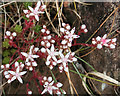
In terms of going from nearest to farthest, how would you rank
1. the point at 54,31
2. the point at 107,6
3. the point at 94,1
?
the point at 107,6 → the point at 94,1 → the point at 54,31

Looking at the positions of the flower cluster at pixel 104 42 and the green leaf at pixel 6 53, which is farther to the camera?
the green leaf at pixel 6 53

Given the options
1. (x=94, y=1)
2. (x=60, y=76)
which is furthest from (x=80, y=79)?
(x=94, y=1)

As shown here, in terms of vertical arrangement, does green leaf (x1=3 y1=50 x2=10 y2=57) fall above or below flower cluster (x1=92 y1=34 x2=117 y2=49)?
below

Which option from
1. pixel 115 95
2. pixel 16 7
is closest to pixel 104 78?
pixel 115 95

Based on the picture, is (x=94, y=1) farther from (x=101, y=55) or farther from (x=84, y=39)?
(x=101, y=55)

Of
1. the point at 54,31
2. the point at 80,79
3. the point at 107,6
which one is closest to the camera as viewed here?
the point at 107,6

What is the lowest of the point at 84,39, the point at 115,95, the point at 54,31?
the point at 115,95

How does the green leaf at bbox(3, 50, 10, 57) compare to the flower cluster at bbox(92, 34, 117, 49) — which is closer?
the flower cluster at bbox(92, 34, 117, 49)

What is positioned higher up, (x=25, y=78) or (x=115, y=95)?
(x=25, y=78)

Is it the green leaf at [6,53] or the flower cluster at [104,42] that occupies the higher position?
Result: the flower cluster at [104,42]

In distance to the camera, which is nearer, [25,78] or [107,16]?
[107,16]

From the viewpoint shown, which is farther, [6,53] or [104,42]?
[6,53]
